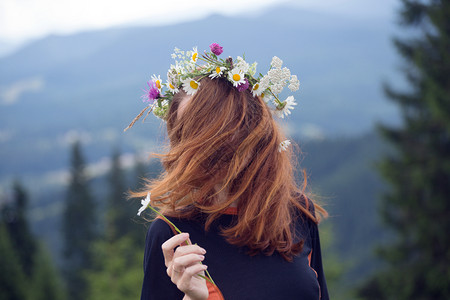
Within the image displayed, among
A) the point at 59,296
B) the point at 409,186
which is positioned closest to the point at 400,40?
the point at 409,186

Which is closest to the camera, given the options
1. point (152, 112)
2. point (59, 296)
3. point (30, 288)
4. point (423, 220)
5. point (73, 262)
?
point (152, 112)

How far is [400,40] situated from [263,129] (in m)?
18.1

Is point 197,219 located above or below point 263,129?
below

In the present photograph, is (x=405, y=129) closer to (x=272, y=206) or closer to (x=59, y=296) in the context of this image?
(x=272, y=206)

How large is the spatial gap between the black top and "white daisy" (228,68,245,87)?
0.60 metres

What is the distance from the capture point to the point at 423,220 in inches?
670

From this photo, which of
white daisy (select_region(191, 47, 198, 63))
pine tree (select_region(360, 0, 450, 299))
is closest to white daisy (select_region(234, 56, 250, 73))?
white daisy (select_region(191, 47, 198, 63))

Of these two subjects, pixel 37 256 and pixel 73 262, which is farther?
pixel 73 262

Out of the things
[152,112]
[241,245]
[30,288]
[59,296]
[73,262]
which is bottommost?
[73,262]

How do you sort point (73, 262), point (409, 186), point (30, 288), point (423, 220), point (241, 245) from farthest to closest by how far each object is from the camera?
point (73, 262)
point (30, 288)
point (409, 186)
point (423, 220)
point (241, 245)

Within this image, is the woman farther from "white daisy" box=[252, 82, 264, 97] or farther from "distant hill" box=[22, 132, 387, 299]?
"distant hill" box=[22, 132, 387, 299]

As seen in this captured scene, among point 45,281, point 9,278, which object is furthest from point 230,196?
point 45,281

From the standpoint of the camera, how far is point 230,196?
2.04 m

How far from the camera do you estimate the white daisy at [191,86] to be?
6.82ft
